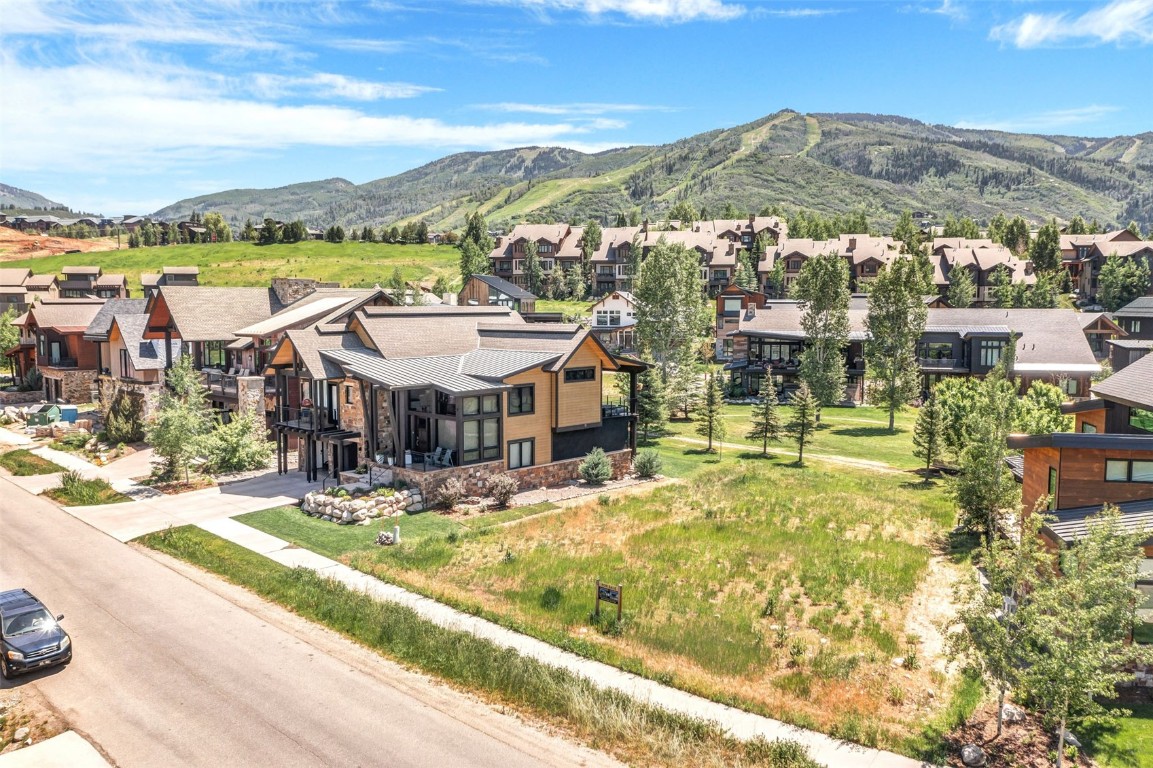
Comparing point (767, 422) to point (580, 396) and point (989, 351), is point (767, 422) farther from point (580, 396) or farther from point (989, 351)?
point (989, 351)

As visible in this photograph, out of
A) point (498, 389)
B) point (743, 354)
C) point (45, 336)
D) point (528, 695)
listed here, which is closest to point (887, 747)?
point (528, 695)

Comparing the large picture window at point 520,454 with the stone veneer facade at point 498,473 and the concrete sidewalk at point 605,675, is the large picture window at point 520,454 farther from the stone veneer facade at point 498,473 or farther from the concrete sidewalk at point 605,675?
the concrete sidewalk at point 605,675

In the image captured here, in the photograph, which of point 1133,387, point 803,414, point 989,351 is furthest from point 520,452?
point 989,351

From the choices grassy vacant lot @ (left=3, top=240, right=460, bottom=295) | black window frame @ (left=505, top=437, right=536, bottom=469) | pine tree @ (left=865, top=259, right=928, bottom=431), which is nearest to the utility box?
black window frame @ (left=505, top=437, right=536, bottom=469)

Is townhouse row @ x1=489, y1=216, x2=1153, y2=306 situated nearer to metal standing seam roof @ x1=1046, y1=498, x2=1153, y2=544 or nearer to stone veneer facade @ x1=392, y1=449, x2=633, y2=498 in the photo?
stone veneer facade @ x1=392, y1=449, x2=633, y2=498

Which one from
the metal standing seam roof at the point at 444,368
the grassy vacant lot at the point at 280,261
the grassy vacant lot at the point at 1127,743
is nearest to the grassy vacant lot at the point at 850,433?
the metal standing seam roof at the point at 444,368

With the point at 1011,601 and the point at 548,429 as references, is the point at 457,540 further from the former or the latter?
the point at 1011,601
